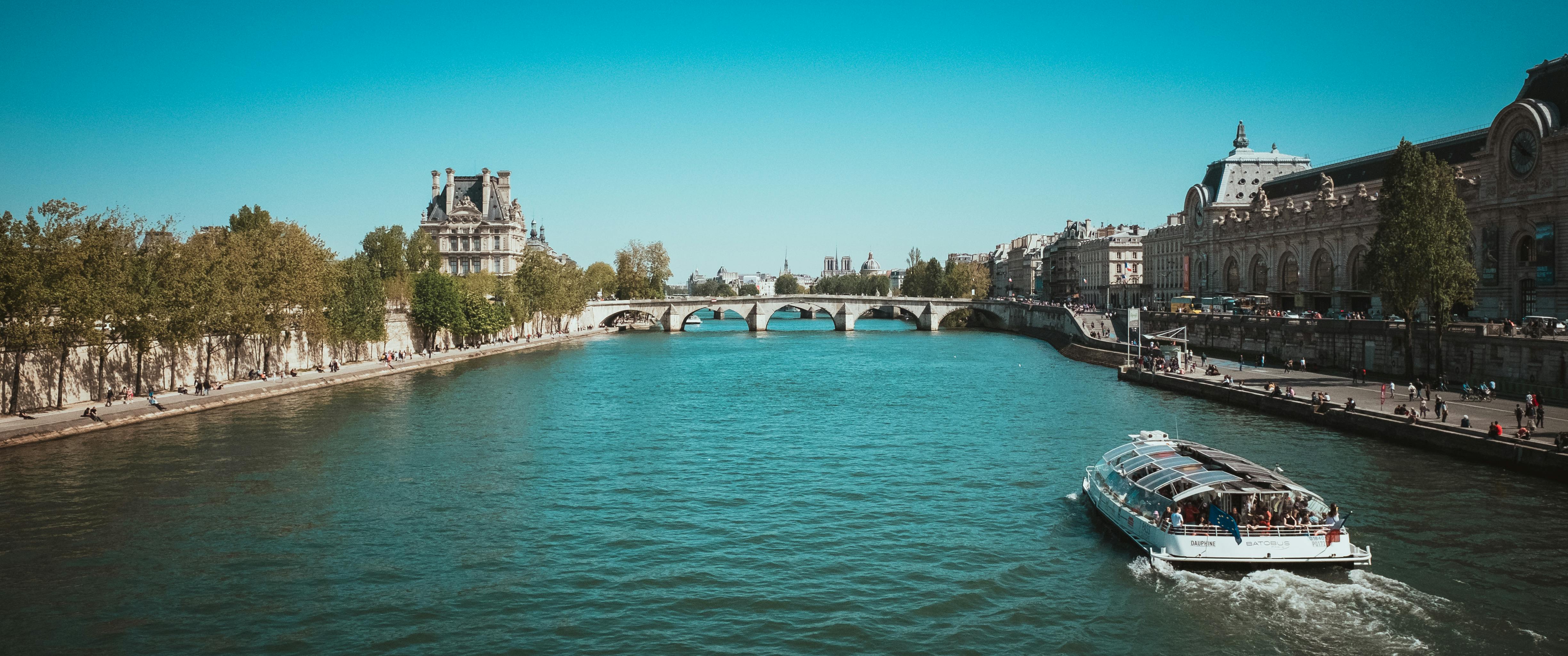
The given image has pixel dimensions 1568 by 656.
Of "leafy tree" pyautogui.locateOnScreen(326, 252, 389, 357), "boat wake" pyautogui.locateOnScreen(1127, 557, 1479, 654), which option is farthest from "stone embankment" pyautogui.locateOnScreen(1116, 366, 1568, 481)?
"leafy tree" pyautogui.locateOnScreen(326, 252, 389, 357)

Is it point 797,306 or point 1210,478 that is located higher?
point 797,306

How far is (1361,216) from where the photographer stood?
70125 millimetres

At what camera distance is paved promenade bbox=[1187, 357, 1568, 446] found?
32.2m

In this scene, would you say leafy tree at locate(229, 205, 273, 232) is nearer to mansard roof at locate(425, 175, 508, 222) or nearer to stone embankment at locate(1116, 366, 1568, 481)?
mansard roof at locate(425, 175, 508, 222)

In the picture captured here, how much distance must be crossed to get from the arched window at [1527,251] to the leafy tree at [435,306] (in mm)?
70947

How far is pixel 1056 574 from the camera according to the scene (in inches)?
Result: 824

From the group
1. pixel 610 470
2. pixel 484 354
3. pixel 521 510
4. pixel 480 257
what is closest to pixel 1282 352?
pixel 610 470

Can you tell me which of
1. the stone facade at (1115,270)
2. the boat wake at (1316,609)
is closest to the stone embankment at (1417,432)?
the boat wake at (1316,609)

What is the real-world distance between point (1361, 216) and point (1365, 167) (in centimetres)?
741

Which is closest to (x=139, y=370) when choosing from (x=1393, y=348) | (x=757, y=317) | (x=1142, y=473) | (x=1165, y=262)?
(x=1142, y=473)

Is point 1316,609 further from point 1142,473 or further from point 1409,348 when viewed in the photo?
point 1409,348

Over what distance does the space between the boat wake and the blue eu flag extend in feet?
2.65

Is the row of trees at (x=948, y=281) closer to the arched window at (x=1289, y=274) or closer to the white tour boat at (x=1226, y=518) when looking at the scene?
the arched window at (x=1289, y=274)

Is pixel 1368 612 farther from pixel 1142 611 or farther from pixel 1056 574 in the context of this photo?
pixel 1056 574
